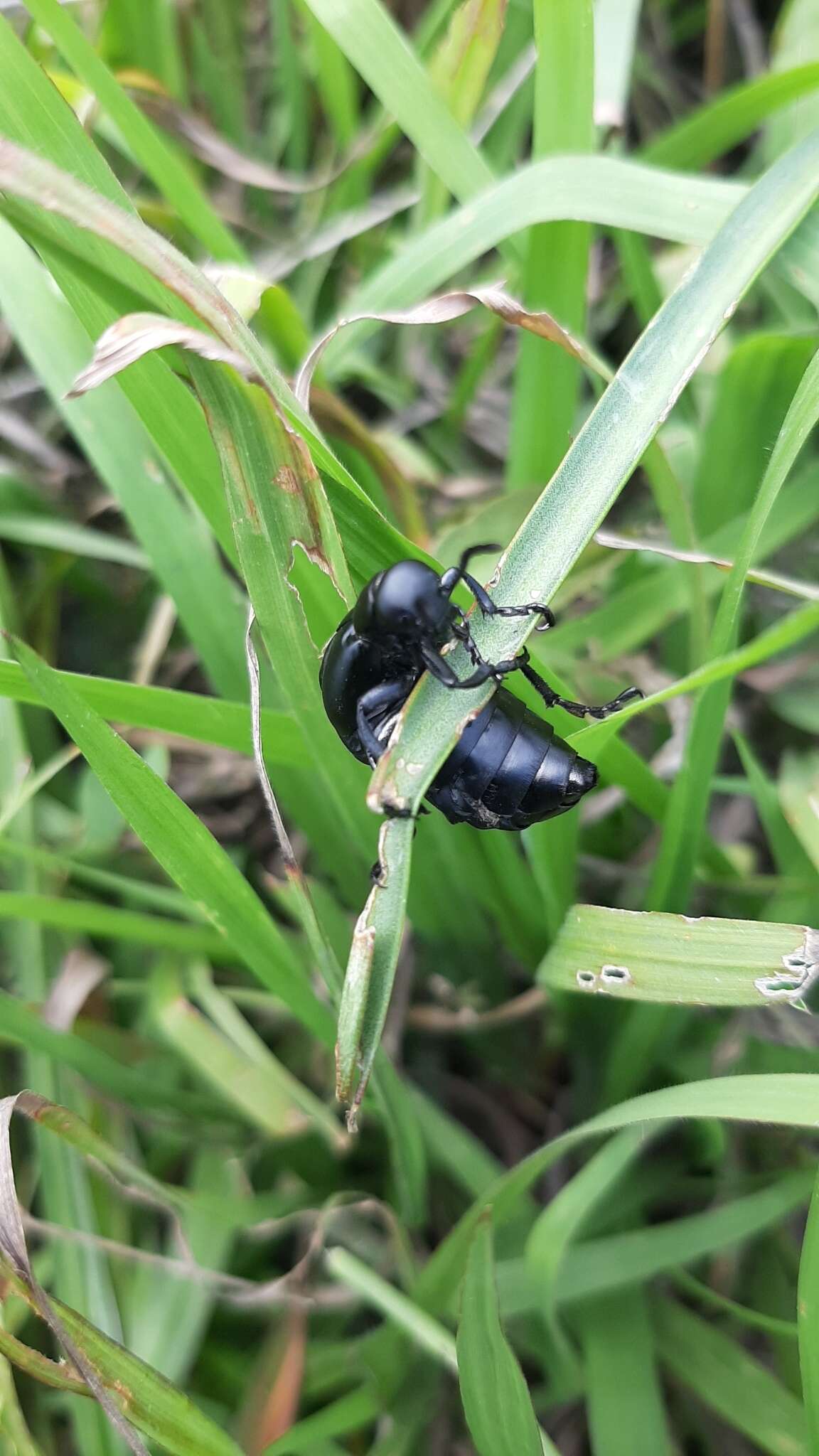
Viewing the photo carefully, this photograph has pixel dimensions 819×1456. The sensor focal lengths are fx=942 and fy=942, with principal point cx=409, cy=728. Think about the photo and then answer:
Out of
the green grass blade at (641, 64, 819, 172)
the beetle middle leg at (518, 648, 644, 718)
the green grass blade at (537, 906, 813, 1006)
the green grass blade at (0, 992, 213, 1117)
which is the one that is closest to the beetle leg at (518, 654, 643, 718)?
the beetle middle leg at (518, 648, 644, 718)

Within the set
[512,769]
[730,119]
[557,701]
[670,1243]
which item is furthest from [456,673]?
[730,119]

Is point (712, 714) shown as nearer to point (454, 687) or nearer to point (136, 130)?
point (454, 687)

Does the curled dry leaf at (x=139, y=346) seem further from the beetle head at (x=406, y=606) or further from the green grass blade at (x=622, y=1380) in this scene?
the green grass blade at (x=622, y=1380)

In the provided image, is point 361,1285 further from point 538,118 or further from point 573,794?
point 538,118

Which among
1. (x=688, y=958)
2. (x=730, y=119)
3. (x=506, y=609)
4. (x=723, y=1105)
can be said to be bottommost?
(x=723, y=1105)

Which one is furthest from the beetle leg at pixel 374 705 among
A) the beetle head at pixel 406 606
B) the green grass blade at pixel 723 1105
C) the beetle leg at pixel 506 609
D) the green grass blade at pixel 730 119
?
the green grass blade at pixel 730 119
